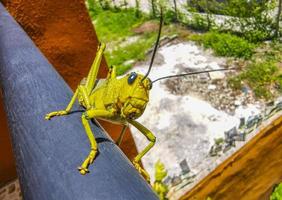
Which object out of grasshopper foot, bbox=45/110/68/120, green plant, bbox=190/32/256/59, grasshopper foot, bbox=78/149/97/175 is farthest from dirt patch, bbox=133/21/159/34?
grasshopper foot, bbox=78/149/97/175

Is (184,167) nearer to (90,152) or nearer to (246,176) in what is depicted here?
(246,176)

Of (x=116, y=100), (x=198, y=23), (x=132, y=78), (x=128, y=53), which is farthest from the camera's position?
(x=198, y=23)

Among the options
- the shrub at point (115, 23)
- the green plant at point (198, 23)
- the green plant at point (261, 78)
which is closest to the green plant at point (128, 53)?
the shrub at point (115, 23)

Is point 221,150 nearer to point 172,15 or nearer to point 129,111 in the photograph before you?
point 129,111

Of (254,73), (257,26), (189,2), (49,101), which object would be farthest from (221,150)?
(189,2)

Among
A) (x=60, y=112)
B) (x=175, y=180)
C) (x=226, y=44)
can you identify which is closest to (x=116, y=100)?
(x=60, y=112)

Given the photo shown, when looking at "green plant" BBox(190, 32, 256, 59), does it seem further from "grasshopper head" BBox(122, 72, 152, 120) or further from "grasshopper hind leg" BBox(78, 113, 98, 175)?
"grasshopper hind leg" BBox(78, 113, 98, 175)

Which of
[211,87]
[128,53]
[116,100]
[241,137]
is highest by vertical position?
[116,100]
